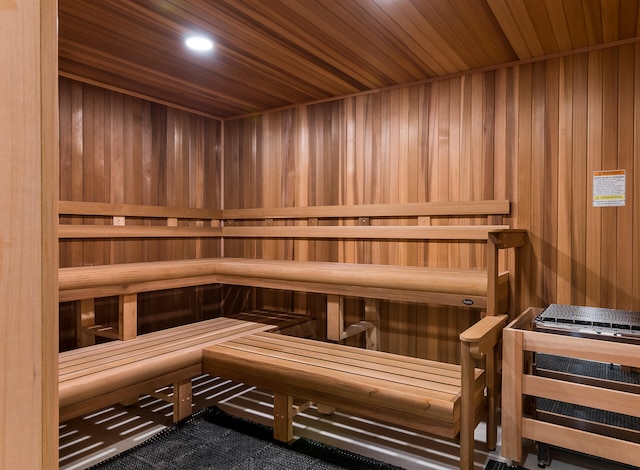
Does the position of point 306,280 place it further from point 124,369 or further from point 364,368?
point 124,369

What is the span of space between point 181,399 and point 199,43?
1.96 meters

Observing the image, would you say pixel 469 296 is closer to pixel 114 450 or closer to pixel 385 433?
pixel 385 433

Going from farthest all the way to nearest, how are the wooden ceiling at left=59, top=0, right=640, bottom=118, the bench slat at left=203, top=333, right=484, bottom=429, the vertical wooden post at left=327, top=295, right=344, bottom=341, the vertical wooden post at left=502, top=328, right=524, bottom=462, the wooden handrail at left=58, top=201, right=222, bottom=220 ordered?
the wooden handrail at left=58, top=201, right=222, bottom=220 → the vertical wooden post at left=327, top=295, right=344, bottom=341 → the wooden ceiling at left=59, top=0, right=640, bottom=118 → the vertical wooden post at left=502, top=328, right=524, bottom=462 → the bench slat at left=203, top=333, right=484, bottom=429

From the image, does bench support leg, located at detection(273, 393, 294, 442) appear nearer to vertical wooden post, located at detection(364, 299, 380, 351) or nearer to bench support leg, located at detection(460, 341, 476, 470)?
bench support leg, located at detection(460, 341, 476, 470)

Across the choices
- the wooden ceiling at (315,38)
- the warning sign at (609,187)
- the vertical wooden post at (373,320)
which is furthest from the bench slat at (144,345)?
the warning sign at (609,187)

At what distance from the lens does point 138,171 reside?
341 cm

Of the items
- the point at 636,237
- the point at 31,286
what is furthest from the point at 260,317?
the point at 31,286

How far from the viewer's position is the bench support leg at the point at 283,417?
220cm

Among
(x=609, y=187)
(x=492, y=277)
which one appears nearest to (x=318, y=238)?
(x=492, y=277)

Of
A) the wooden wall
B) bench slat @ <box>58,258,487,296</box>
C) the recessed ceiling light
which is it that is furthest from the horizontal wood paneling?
the recessed ceiling light

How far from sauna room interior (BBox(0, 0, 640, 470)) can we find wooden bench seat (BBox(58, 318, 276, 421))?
5 cm

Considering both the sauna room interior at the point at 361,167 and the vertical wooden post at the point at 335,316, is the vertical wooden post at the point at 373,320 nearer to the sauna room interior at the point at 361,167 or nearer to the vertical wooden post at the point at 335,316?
the sauna room interior at the point at 361,167

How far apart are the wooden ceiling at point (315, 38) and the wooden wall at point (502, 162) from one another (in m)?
0.17

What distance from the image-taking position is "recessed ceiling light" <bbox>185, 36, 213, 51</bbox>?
2.42m
